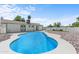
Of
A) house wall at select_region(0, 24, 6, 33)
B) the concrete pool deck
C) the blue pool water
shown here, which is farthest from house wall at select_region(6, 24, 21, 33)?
the blue pool water

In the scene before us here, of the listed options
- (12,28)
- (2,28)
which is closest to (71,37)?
(12,28)

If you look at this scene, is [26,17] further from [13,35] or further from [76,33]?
[76,33]

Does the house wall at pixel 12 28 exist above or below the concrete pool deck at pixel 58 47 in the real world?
above

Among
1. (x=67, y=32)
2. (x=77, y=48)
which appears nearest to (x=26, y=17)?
(x=67, y=32)

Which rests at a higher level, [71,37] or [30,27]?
[30,27]

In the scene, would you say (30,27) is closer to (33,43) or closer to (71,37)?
(33,43)

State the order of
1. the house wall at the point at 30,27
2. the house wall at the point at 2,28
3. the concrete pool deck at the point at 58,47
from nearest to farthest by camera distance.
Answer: the concrete pool deck at the point at 58,47, the house wall at the point at 2,28, the house wall at the point at 30,27

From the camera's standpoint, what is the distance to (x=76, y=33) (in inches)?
223

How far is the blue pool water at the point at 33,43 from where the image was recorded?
542cm

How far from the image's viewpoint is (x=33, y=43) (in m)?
5.57

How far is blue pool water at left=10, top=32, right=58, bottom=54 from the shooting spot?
5418 mm

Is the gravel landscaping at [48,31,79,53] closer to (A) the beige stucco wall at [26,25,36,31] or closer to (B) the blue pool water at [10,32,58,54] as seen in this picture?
(B) the blue pool water at [10,32,58,54]

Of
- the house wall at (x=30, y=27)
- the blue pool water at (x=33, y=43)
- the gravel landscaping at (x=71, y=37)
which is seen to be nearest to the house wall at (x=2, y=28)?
the blue pool water at (x=33, y=43)

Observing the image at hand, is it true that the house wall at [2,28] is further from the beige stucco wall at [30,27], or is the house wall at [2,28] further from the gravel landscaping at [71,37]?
the gravel landscaping at [71,37]
